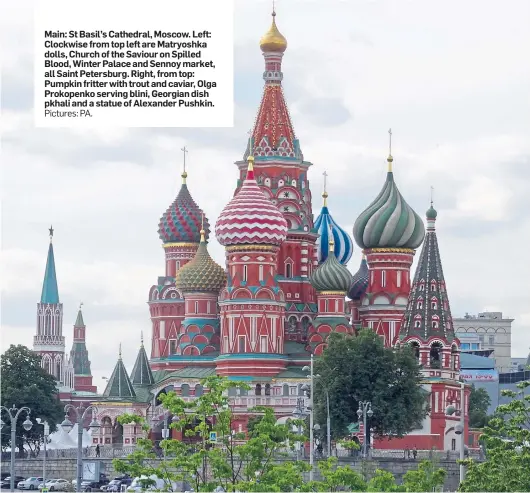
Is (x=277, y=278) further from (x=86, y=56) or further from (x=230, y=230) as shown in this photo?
(x=86, y=56)

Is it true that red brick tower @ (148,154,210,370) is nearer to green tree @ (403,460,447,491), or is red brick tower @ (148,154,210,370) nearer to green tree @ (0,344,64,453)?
green tree @ (0,344,64,453)

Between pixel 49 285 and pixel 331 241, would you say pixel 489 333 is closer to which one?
pixel 49 285

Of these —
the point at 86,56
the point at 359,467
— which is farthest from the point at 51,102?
the point at 359,467

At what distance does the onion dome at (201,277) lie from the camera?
313 ft

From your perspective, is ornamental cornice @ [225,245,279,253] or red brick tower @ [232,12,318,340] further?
red brick tower @ [232,12,318,340]

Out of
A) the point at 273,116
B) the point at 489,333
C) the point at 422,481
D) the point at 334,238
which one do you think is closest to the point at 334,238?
the point at 334,238

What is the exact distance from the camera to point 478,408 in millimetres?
111688

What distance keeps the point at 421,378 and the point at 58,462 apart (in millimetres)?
16186

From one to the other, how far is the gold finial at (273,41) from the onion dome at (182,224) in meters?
10.2

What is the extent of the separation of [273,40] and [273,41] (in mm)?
76

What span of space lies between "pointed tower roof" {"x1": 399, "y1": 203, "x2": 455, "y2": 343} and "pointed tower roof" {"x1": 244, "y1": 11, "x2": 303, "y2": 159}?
1087 centimetres

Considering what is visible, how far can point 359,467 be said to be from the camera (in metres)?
72.5

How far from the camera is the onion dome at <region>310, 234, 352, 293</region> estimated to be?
91938 millimetres

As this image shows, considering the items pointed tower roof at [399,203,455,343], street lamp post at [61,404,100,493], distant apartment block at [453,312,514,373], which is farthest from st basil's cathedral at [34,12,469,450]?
distant apartment block at [453,312,514,373]
